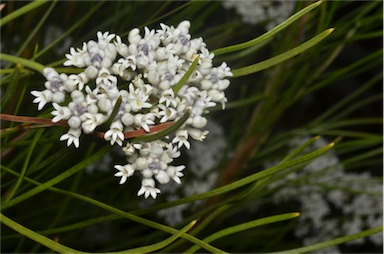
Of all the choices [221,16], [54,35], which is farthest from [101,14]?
[221,16]

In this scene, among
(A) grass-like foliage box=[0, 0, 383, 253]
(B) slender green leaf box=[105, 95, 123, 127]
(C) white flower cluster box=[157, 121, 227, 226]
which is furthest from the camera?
(C) white flower cluster box=[157, 121, 227, 226]

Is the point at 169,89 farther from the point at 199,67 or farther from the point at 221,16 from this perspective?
the point at 221,16

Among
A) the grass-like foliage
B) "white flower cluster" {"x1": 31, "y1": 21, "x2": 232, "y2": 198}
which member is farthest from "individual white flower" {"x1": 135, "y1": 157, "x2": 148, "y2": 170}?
the grass-like foliage

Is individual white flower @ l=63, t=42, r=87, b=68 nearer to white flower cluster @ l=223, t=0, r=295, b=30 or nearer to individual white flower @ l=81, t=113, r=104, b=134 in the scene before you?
individual white flower @ l=81, t=113, r=104, b=134

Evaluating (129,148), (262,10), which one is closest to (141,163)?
(129,148)

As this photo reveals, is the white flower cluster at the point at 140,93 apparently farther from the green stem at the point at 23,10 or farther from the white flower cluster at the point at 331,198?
the white flower cluster at the point at 331,198

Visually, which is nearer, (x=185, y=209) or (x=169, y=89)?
(x=169, y=89)

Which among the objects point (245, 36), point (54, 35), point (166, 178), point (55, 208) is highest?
point (245, 36)
